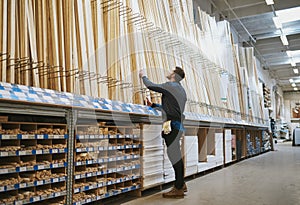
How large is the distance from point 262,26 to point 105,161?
8.97 meters

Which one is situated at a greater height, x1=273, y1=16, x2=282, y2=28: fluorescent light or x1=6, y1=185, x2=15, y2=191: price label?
x1=273, y1=16, x2=282, y2=28: fluorescent light

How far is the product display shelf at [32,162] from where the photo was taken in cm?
192

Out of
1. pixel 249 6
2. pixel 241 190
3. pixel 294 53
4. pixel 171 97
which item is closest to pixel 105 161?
pixel 171 97

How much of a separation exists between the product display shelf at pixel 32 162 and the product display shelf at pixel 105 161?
0.48 ft

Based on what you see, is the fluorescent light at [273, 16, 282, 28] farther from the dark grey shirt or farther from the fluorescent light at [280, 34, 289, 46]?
the dark grey shirt

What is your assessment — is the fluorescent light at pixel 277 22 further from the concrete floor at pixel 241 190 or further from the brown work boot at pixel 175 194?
the brown work boot at pixel 175 194

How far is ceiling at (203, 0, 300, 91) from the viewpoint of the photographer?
832 centimetres

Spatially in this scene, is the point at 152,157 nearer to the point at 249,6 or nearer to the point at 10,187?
the point at 10,187

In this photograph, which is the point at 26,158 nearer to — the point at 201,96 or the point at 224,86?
the point at 201,96

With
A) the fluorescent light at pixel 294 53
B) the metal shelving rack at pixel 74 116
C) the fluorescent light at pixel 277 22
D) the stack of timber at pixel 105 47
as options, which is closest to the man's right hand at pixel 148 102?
the stack of timber at pixel 105 47

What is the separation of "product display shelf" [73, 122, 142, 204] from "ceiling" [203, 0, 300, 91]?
6.59m

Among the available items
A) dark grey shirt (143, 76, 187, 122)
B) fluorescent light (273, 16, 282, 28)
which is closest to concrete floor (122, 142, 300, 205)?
dark grey shirt (143, 76, 187, 122)

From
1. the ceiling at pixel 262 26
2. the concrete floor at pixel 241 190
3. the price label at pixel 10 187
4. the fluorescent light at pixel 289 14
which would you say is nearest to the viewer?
the price label at pixel 10 187

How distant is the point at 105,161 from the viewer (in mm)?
2658
